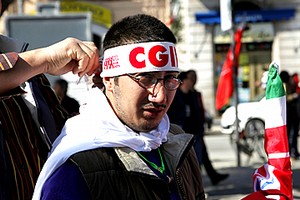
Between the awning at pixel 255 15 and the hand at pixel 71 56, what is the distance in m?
23.6

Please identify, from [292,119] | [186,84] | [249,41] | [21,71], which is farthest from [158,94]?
[249,41]

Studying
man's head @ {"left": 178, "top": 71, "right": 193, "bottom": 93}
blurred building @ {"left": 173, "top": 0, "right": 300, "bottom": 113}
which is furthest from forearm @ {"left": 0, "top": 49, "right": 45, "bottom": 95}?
blurred building @ {"left": 173, "top": 0, "right": 300, "bottom": 113}

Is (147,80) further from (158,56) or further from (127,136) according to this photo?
(127,136)

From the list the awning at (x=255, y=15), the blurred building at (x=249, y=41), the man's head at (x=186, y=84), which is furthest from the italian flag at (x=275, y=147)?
the awning at (x=255, y=15)

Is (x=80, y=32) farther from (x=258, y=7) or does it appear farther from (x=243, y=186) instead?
(x=258, y=7)

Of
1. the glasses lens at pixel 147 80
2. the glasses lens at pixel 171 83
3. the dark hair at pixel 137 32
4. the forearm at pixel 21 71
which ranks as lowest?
the glasses lens at pixel 171 83

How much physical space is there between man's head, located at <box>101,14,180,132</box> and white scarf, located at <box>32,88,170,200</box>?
37 mm

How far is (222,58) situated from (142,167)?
2408 cm

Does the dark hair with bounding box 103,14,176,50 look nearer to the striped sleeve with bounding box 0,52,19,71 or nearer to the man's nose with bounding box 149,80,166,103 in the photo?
the man's nose with bounding box 149,80,166,103

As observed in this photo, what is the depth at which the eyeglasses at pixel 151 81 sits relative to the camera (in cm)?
212

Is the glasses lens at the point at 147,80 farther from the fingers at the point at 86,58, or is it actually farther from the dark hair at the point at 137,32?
the fingers at the point at 86,58

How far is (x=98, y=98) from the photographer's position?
2203 millimetres

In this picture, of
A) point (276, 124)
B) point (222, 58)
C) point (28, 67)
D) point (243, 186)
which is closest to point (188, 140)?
point (276, 124)

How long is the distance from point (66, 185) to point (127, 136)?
27cm
